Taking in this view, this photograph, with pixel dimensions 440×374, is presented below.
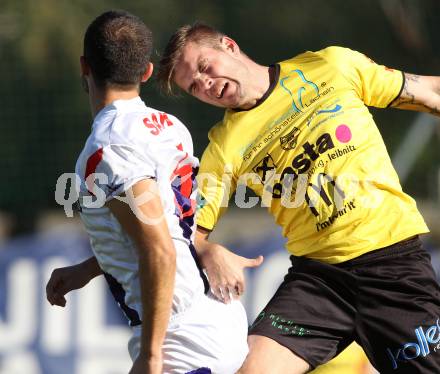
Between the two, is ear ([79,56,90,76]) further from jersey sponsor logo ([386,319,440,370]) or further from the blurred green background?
the blurred green background

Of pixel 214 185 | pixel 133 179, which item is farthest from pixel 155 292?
pixel 214 185

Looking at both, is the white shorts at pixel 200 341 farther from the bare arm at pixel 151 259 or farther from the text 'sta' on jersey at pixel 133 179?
the bare arm at pixel 151 259

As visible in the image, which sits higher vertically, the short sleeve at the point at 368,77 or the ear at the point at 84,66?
the ear at the point at 84,66

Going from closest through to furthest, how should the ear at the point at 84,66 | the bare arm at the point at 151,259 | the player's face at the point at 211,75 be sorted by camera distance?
the bare arm at the point at 151,259 < the ear at the point at 84,66 < the player's face at the point at 211,75

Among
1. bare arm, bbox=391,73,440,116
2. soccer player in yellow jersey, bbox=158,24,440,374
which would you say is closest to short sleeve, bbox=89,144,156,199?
soccer player in yellow jersey, bbox=158,24,440,374

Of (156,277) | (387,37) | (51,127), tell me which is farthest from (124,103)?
(387,37)

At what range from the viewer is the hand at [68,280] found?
12.6 ft

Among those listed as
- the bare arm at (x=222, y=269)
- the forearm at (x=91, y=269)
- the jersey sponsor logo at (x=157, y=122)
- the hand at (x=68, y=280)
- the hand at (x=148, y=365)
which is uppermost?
the jersey sponsor logo at (x=157, y=122)

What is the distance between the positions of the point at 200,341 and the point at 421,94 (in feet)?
5.99

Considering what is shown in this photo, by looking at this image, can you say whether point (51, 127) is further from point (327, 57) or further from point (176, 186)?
point (176, 186)

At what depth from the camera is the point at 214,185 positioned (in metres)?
4.58

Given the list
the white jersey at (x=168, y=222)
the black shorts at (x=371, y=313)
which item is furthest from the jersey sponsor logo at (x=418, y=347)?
the white jersey at (x=168, y=222)

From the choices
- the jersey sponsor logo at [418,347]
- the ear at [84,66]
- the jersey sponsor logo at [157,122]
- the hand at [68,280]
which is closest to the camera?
the jersey sponsor logo at [157,122]

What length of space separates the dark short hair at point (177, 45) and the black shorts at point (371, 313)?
106cm
